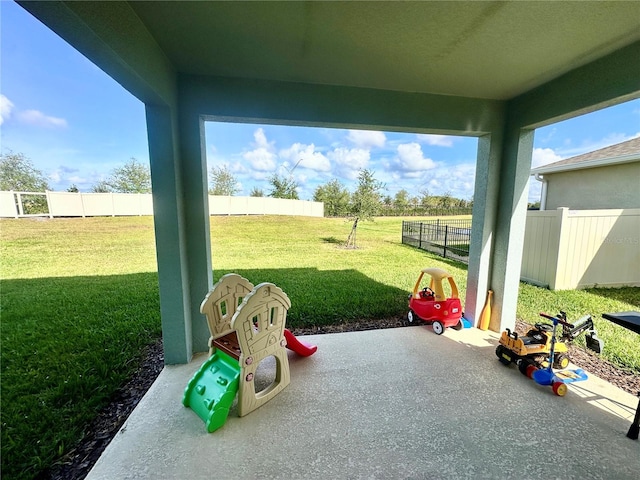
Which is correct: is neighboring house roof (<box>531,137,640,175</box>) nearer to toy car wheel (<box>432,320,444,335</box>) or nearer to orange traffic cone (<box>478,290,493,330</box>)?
orange traffic cone (<box>478,290,493,330</box>)

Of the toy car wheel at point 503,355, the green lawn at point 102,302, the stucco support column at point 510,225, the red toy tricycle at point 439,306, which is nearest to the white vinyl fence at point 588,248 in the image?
the green lawn at point 102,302

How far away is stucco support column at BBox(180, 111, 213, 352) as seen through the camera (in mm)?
2371

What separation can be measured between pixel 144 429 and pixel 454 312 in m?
3.14

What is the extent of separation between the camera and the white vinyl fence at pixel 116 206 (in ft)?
8.34

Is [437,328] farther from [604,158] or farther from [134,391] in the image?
[604,158]

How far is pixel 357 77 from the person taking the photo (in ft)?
7.72

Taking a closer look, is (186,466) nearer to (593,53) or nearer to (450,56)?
(450,56)

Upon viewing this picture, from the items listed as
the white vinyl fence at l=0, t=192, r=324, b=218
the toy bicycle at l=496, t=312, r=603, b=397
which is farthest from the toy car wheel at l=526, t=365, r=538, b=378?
the white vinyl fence at l=0, t=192, r=324, b=218

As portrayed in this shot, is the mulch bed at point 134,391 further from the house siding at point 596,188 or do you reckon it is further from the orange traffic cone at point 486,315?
the house siding at point 596,188

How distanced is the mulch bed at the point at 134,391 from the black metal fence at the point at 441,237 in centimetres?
493

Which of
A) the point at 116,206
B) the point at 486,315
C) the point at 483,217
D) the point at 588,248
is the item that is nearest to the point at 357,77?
the point at 483,217

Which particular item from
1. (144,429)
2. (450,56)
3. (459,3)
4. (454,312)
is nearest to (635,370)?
(454,312)

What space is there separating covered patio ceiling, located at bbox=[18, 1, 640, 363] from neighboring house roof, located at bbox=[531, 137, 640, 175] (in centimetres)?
455

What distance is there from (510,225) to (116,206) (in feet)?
27.5
